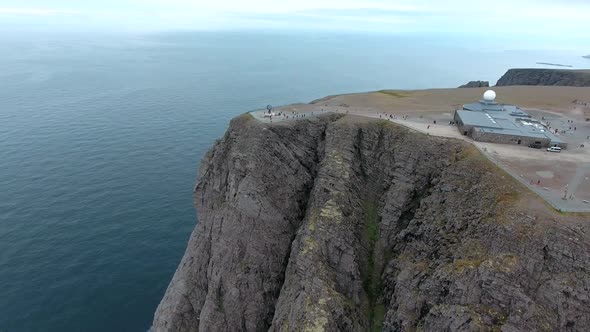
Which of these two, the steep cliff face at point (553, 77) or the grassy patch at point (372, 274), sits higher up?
the steep cliff face at point (553, 77)

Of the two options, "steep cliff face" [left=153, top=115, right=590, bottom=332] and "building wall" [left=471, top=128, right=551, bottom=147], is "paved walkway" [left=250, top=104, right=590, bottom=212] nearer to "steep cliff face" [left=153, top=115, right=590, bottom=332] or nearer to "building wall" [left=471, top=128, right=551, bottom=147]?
"building wall" [left=471, top=128, right=551, bottom=147]

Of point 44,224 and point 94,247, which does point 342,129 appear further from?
point 44,224

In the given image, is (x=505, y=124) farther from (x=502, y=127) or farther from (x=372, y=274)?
(x=372, y=274)

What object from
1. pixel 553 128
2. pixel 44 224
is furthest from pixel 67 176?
pixel 553 128

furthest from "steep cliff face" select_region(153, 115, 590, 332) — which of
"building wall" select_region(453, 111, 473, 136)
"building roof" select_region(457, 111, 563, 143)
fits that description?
"building roof" select_region(457, 111, 563, 143)

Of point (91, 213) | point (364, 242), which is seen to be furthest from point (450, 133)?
point (91, 213)

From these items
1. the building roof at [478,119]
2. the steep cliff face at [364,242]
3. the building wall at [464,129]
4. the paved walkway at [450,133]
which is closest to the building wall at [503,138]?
the paved walkway at [450,133]

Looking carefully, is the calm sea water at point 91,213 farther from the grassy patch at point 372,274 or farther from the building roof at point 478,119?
the building roof at point 478,119
